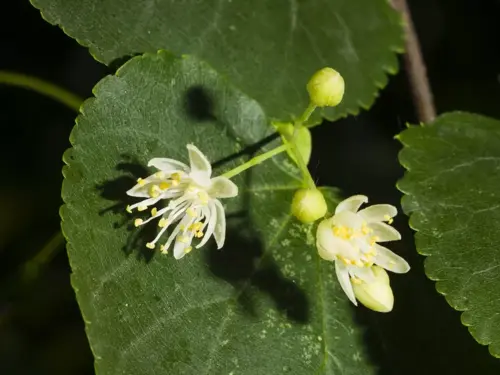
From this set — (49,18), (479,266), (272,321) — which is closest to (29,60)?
(49,18)

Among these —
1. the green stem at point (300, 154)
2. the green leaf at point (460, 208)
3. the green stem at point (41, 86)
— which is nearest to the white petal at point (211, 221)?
the green stem at point (300, 154)

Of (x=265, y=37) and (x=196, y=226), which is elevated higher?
(x=265, y=37)

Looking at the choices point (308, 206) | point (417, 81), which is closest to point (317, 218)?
point (308, 206)

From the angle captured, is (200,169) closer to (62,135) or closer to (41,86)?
(41,86)

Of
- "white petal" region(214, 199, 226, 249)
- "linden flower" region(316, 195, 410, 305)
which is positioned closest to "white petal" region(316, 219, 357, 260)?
"linden flower" region(316, 195, 410, 305)

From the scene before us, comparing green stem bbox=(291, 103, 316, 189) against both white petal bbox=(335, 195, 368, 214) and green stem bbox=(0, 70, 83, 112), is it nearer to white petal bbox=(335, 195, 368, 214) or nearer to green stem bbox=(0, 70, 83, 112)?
white petal bbox=(335, 195, 368, 214)

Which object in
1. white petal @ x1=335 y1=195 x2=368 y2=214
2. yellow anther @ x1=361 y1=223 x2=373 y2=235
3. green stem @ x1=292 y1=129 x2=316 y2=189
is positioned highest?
white petal @ x1=335 y1=195 x2=368 y2=214
